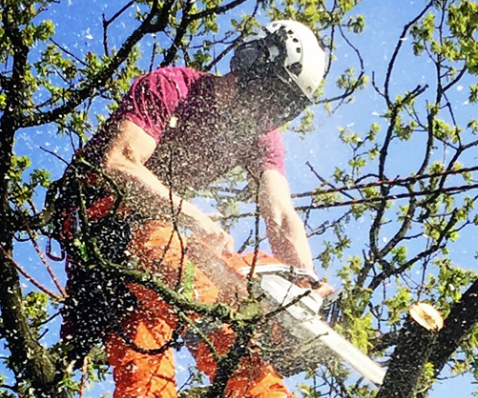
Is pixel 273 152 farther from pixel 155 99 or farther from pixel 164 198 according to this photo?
pixel 164 198

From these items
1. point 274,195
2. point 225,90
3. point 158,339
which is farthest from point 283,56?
point 158,339

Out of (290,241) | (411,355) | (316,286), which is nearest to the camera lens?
(411,355)

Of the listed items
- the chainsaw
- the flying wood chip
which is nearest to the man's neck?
the chainsaw

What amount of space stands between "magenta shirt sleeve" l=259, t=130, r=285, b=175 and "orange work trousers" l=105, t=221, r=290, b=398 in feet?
3.64

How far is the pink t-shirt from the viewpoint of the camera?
126 inches

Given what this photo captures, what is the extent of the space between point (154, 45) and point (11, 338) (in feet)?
10.3

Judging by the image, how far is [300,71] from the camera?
3.92m

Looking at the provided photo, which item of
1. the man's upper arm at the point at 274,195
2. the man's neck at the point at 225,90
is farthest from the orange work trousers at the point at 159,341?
the man's upper arm at the point at 274,195

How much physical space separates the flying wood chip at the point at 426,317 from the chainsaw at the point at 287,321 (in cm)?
31

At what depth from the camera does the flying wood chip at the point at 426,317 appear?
9.77ft

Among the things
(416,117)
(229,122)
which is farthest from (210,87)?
(416,117)

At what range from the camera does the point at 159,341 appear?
3025 millimetres

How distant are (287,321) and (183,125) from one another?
109 centimetres

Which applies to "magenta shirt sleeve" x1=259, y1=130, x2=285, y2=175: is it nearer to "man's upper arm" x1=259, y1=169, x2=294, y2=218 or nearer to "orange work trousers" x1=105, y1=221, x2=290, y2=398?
"man's upper arm" x1=259, y1=169, x2=294, y2=218
